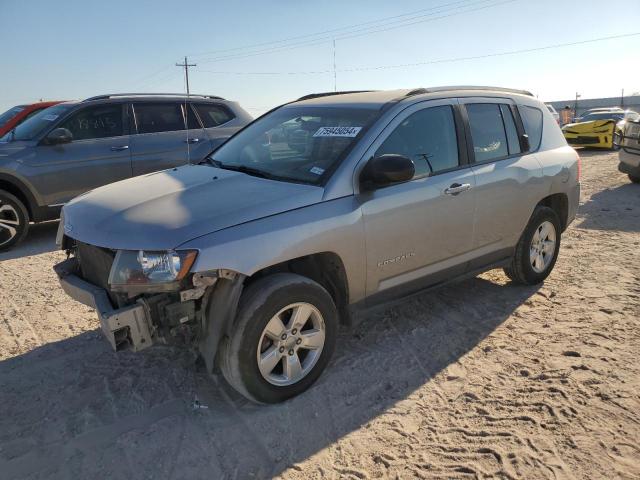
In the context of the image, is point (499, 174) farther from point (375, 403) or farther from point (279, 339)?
point (279, 339)

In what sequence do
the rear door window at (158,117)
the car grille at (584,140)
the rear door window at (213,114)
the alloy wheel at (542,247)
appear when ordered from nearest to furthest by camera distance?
the alloy wheel at (542,247)
the rear door window at (158,117)
the rear door window at (213,114)
the car grille at (584,140)

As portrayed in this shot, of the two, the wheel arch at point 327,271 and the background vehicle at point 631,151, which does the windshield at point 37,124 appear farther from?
the background vehicle at point 631,151

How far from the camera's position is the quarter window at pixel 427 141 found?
364cm

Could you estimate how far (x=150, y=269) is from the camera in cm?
275

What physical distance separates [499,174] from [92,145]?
5512mm

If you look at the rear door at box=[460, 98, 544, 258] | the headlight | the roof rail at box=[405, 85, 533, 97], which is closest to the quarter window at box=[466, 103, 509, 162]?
the rear door at box=[460, 98, 544, 258]

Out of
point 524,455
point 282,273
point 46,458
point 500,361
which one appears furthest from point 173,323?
point 500,361

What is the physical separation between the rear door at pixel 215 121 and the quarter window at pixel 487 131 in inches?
184

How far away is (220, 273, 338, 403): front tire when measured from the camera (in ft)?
9.47

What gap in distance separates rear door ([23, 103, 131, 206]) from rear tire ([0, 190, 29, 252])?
0.31m

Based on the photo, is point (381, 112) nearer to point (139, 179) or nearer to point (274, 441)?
point (139, 179)

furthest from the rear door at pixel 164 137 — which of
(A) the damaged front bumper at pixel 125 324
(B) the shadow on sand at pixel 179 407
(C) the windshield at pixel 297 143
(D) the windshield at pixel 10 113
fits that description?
(A) the damaged front bumper at pixel 125 324

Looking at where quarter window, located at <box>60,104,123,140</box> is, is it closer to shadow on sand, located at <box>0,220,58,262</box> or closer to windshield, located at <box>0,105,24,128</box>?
shadow on sand, located at <box>0,220,58,262</box>

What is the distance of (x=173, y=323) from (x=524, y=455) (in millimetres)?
1983
